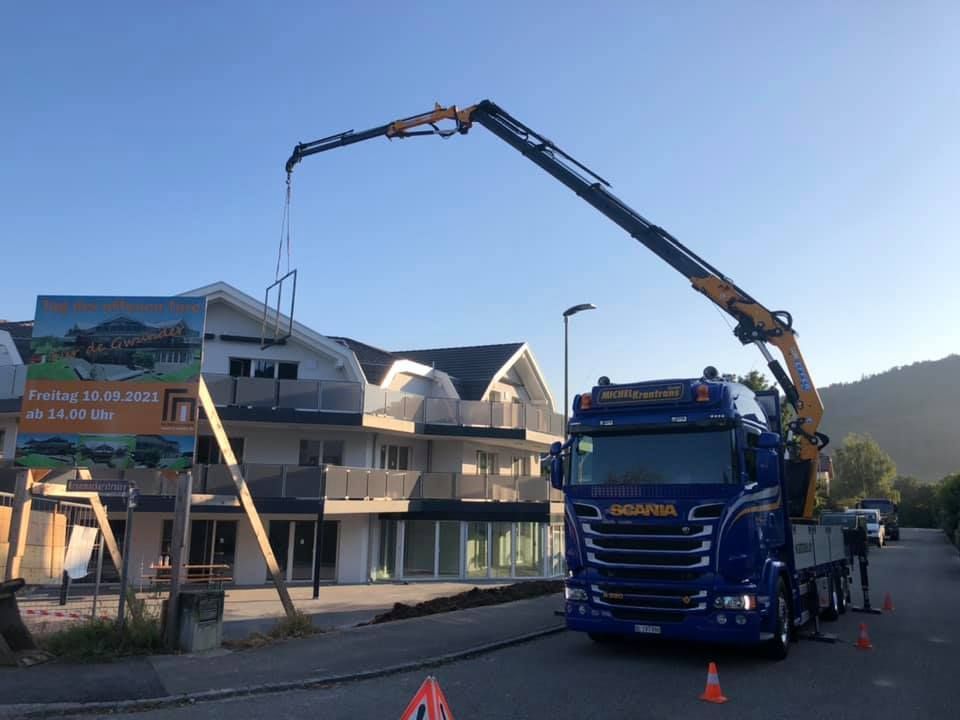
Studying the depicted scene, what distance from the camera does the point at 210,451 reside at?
2514cm

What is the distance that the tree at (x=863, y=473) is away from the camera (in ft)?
254

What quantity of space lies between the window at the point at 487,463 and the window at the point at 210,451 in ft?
31.1

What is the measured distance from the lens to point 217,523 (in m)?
25.2

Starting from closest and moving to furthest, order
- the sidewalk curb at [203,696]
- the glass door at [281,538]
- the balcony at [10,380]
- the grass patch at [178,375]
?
the sidewalk curb at [203,696] < the grass patch at [178,375] < the balcony at [10,380] < the glass door at [281,538]

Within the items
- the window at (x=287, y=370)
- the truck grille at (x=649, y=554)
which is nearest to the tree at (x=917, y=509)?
the window at (x=287, y=370)

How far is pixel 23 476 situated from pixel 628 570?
334 inches

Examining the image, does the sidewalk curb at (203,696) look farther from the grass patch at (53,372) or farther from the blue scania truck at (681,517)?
the grass patch at (53,372)

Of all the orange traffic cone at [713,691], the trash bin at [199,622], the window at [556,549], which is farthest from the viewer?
the window at [556,549]

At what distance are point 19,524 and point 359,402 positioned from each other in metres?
14.8

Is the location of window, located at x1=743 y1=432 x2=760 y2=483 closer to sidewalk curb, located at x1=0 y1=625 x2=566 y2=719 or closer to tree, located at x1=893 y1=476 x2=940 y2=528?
sidewalk curb, located at x1=0 y1=625 x2=566 y2=719

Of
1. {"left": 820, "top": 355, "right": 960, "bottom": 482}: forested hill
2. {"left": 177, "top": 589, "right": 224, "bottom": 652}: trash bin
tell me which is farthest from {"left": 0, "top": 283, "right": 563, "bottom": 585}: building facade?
{"left": 820, "top": 355, "right": 960, "bottom": 482}: forested hill

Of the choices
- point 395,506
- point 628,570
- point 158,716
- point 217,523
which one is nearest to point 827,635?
point 628,570

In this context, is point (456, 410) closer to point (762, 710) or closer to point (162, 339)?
point (162, 339)

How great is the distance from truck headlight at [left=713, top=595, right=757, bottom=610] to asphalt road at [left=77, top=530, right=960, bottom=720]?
833 millimetres
